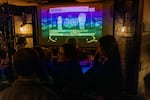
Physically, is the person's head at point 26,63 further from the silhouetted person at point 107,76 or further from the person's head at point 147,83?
the person's head at point 147,83

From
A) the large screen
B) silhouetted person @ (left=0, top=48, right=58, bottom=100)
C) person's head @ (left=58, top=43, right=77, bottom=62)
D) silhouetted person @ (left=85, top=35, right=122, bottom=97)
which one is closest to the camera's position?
silhouetted person @ (left=0, top=48, right=58, bottom=100)

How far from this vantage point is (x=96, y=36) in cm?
483

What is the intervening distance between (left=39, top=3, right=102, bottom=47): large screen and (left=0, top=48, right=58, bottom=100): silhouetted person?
3627mm

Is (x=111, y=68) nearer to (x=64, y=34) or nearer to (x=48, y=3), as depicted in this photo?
(x=64, y=34)

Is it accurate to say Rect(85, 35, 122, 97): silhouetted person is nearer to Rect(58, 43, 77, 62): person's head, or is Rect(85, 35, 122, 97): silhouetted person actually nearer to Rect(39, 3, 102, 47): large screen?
Rect(58, 43, 77, 62): person's head

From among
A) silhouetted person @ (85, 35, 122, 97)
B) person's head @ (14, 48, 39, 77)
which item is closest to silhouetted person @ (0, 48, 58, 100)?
person's head @ (14, 48, 39, 77)

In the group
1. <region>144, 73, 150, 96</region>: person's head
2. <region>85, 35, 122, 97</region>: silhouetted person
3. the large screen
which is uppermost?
the large screen

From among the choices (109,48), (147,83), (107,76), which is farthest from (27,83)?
(147,83)

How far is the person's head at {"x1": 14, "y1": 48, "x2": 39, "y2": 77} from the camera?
1.24 meters

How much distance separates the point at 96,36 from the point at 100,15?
438 mm

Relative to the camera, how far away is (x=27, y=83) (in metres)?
1.23

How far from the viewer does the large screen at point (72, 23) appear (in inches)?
188

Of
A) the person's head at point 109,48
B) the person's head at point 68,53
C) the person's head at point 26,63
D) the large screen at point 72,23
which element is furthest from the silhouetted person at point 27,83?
the large screen at point 72,23

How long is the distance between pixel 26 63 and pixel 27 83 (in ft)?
0.35
